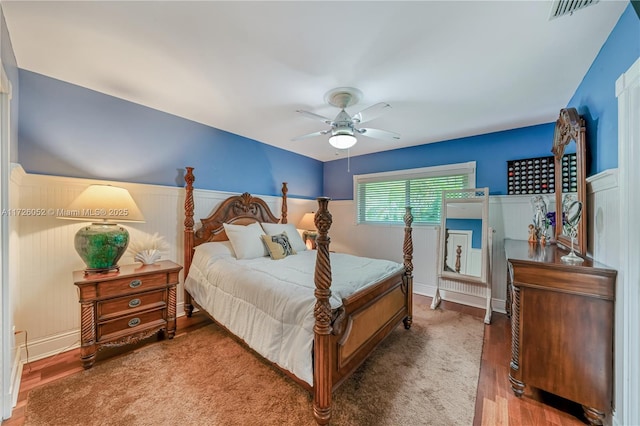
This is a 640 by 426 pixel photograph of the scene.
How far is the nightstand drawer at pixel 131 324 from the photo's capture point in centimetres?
205

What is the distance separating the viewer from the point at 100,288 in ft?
6.60

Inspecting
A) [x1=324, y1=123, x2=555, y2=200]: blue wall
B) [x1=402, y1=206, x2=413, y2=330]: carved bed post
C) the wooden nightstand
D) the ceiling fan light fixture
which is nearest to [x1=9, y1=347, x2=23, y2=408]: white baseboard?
the wooden nightstand

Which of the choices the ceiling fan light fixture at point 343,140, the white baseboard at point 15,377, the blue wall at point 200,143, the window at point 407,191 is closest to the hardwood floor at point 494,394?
the white baseboard at point 15,377

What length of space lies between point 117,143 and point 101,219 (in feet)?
2.99

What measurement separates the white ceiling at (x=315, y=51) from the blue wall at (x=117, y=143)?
0.16 meters

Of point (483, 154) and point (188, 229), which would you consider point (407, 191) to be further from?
point (188, 229)

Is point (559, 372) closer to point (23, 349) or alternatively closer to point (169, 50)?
point (169, 50)

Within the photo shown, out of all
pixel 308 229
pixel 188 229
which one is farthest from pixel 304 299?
pixel 308 229

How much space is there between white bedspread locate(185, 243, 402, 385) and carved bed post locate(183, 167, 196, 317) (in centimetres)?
13

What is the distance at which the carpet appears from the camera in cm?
152

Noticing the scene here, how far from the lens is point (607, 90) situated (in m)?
1.63

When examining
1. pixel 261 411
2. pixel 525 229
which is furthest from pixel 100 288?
pixel 525 229

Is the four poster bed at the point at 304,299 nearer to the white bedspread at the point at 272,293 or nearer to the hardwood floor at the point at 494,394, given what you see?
the white bedspread at the point at 272,293

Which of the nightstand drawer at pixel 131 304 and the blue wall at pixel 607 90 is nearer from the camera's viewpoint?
the blue wall at pixel 607 90
